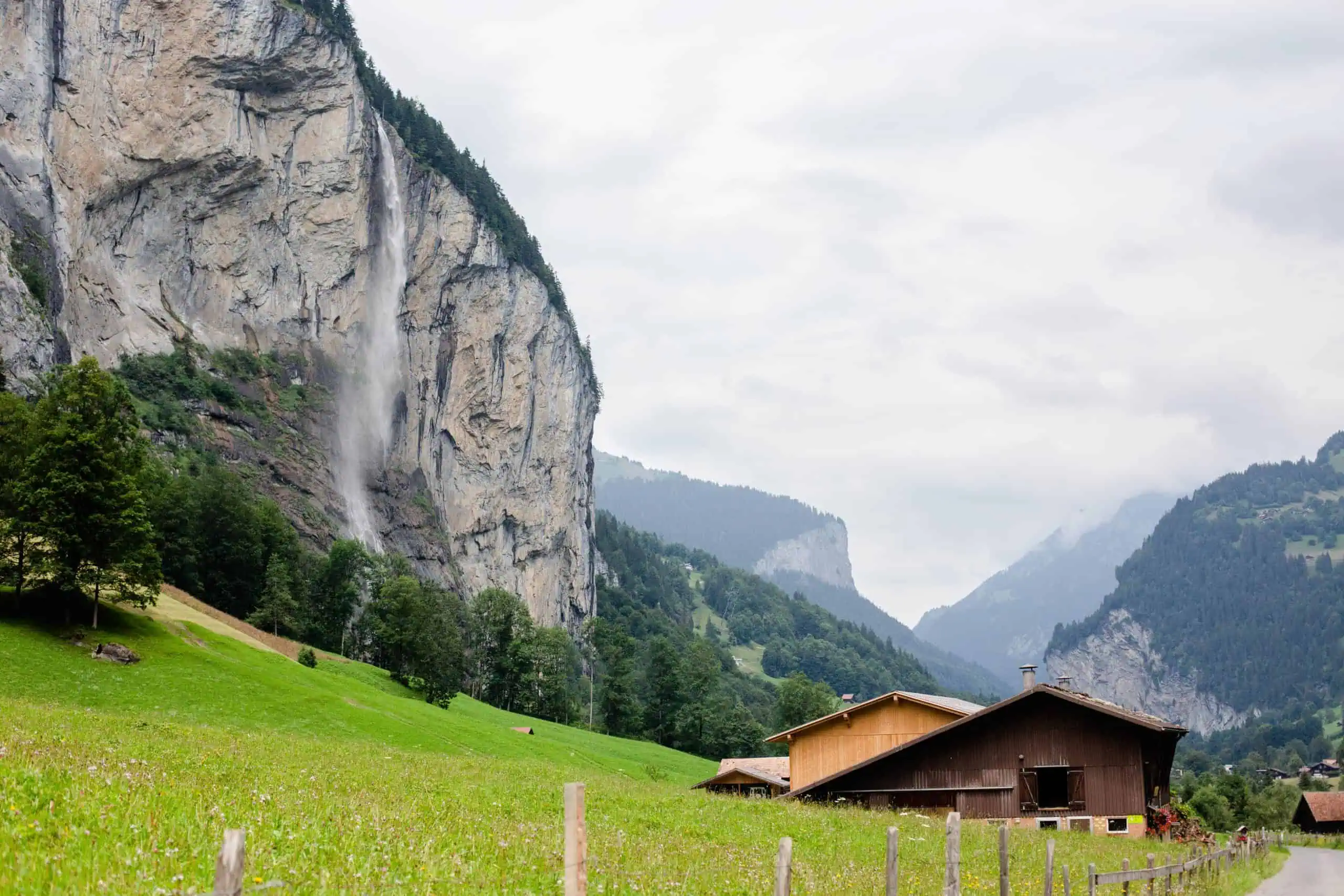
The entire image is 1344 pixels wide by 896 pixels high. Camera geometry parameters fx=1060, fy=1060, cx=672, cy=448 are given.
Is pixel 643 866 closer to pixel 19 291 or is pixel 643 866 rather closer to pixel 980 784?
pixel 980 784

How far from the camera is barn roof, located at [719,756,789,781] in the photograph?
209 feet

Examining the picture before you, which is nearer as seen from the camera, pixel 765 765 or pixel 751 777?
pixel 751 777

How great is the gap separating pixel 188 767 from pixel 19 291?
80984 millimetres

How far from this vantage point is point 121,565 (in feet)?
164

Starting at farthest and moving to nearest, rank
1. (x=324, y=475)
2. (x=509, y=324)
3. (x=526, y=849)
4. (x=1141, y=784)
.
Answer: (x=509, y=324) < (x=324, y=475) < (x=1141, y=784) < (x=526, y=849)

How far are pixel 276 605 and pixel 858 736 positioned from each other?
177 ft

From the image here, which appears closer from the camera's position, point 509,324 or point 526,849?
point 526,849

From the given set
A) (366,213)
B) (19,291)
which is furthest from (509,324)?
(19,291)

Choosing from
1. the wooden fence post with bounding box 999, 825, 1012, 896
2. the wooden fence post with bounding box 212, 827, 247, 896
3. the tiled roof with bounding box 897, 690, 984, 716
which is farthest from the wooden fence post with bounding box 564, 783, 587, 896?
the tiled roof with bounding box 897, 690, 984, 716

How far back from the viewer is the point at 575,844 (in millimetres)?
7992

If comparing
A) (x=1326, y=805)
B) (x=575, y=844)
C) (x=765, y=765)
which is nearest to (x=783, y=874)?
(x=575, y=844)

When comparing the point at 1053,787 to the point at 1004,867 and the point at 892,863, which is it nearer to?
the point at 1004,867

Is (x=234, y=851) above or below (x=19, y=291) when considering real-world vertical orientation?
below

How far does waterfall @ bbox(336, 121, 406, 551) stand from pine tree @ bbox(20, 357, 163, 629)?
67.5 meters
